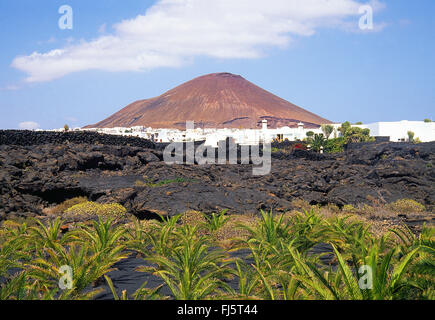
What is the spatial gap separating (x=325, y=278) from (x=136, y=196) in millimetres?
9380

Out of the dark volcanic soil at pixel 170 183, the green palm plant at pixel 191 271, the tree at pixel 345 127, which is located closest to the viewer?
the green palm plant at pixel 191 271

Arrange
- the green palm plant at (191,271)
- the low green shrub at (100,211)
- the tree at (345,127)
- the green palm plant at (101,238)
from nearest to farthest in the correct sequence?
1. the green palm plant at (191,271)
2. the green palm plant at (101,238)
3. the low green shrub at (100,211)
4. the tree at (345,127)

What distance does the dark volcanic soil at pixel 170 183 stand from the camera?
12.1 meters

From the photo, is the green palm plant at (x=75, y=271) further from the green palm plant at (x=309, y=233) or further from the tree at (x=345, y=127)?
the tree at (x=345, y=127)

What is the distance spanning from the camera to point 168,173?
1836cm

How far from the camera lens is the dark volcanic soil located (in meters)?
12.1

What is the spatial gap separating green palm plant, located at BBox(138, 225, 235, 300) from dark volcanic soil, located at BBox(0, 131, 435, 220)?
187 inches

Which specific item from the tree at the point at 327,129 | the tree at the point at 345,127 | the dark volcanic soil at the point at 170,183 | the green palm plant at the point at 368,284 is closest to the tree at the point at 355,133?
the tree at the point at 345,127

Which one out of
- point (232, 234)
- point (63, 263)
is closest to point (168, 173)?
point (232, 234)

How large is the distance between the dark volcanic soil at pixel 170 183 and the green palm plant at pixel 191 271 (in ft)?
15.6

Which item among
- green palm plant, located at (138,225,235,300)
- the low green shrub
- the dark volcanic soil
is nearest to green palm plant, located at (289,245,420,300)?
green palm plant, located at (138,225,235,300)

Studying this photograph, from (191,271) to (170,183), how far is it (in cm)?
811

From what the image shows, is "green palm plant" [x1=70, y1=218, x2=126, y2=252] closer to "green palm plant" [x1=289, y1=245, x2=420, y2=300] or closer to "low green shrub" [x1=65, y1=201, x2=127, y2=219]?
"green palm plant" [x1=289, y1=245, x2=420, y2=300]

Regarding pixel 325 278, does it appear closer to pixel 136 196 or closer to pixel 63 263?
pixel 63 263
